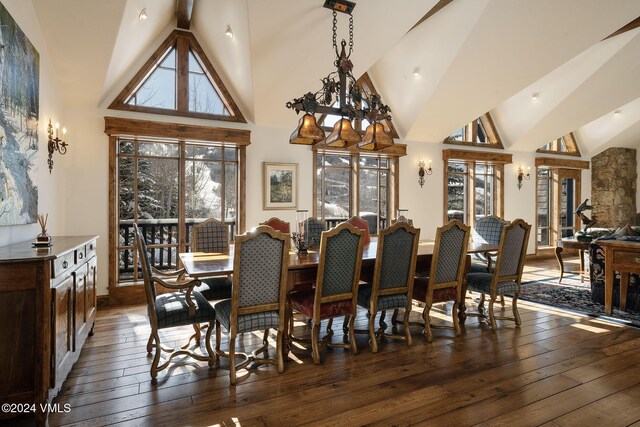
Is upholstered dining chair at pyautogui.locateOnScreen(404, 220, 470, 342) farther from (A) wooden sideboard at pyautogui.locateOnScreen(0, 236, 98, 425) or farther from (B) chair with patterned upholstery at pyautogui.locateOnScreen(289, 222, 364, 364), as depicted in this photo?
(A) wooden sideboard at pyautogui.locateOnScreen(0, 236, 98, 425)

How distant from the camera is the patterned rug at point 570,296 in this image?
3968 millimetres

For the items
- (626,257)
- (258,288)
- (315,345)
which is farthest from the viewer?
(626,257)

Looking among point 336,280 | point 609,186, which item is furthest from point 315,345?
point 609,186

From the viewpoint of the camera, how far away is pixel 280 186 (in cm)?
555

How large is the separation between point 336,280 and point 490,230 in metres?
2.86

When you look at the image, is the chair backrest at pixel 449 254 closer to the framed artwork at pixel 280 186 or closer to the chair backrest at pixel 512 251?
the chair backrest at pixel 512 251

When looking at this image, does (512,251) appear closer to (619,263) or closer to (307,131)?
(619,263)

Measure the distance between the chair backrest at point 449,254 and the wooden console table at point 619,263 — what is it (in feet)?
6.09

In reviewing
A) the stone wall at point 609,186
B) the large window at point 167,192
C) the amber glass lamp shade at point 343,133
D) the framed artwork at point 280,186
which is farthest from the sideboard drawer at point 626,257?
the stone wall at point 609,186

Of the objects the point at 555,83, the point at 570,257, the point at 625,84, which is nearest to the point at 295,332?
the point at 555,83

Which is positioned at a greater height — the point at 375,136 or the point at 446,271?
the point at 375,136

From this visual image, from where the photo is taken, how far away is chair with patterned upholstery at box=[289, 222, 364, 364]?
2746mm

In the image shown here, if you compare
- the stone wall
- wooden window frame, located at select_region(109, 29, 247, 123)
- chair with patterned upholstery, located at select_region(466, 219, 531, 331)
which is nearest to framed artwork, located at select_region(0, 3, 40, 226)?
wooden window frame, located at select_region(109, 29, 247, 123)

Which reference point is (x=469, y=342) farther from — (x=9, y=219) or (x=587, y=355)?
(x=9, y=219)
